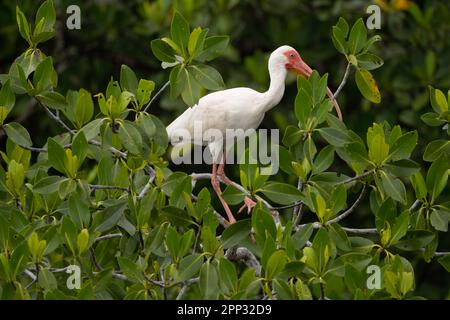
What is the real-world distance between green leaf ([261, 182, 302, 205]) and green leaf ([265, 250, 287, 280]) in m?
0.37

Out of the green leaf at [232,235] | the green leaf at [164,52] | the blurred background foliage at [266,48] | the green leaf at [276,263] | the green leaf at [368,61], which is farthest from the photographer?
the blurred background foliage at [266,48]

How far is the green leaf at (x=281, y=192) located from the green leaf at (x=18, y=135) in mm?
1074

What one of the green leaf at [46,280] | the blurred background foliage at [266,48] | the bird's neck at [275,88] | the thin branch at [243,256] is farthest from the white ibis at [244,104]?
the blurred background foliage at [266,48]

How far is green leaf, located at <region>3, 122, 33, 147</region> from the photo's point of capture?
5184 millimetres

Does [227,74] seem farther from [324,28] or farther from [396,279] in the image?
[396,279]

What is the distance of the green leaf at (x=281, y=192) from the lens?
4953mm

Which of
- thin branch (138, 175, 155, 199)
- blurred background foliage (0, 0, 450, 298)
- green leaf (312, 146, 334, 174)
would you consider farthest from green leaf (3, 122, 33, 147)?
blurred background foliage (0, 0, 450, 298)

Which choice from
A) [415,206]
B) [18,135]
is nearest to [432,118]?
[415,206]

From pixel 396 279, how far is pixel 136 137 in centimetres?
122

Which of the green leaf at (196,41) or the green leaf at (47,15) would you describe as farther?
the green leaf at (47,15)

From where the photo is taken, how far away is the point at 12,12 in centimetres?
970

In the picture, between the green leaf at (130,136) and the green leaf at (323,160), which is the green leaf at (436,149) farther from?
the green leaf at (130,136)

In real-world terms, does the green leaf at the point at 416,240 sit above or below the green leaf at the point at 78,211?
below
